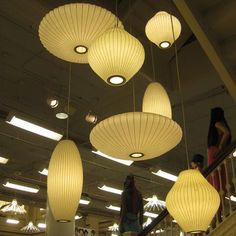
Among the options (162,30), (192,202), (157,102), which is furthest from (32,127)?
(192,202)

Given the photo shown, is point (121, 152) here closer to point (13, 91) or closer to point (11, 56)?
point (11, 56)

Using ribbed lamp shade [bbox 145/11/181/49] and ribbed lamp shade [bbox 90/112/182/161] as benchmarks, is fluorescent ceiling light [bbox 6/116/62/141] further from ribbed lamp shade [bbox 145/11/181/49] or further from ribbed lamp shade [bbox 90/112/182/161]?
ribbed lamp shade [bbox 90/112/182/161]

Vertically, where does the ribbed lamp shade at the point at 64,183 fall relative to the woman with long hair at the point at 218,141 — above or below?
below

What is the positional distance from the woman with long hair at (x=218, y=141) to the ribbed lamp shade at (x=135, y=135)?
2.19m

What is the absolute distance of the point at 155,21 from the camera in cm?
360

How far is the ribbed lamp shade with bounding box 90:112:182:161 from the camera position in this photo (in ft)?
8.14

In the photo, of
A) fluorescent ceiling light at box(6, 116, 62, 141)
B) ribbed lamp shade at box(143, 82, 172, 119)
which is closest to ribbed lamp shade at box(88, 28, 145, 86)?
ribbed lamp shade at box(143, 82, 172, 119)

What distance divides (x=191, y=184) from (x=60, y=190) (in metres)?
0.88

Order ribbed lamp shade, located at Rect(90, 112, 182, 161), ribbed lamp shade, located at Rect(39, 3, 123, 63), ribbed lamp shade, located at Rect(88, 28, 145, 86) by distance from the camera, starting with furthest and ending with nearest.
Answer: ribbed lamp shade, located at Rect(39, 3, 123, 63), ribbed lamp shade, located at Rect(88, 28, 145, 86), ribbed lamp shade, located at Rect(90, 112, 182, 161)

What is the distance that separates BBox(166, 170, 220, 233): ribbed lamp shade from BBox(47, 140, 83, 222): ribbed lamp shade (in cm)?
67

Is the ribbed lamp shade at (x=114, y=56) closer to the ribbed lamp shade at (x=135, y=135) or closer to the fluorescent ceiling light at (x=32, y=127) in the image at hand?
the ribbed lamp shade at (x=135, y=135)

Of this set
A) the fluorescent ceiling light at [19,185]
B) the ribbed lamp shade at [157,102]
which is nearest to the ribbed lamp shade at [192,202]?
the ribbed lamp shade at [157,102]

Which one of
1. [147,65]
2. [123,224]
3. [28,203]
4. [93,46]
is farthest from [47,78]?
[28,203]

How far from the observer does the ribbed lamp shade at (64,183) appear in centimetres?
254
